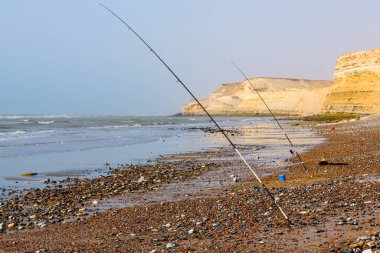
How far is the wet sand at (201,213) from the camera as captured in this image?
6.48 metres

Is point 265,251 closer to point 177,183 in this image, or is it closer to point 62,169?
point 177,183

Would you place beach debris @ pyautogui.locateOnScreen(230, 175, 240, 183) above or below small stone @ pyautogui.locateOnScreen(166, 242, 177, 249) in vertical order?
above

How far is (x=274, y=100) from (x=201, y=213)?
125 m

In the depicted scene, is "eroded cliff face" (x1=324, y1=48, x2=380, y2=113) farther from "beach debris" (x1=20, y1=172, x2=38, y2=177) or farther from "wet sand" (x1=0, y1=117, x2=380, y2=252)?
"beach debris" (x1=20, y1=172, x2=38, y2=177)

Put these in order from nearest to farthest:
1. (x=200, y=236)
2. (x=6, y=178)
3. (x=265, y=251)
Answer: (x=265, y=251), (x=200, y=236), (x=6, y=178)

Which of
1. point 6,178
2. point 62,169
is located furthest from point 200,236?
point 62,169

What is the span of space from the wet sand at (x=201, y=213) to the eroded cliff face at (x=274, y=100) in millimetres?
69395

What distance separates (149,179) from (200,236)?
669cm

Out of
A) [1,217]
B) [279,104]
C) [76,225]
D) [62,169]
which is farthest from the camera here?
[279,104]

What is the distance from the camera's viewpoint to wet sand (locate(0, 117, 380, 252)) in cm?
648

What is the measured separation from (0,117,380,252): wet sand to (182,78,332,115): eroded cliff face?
2732 inches

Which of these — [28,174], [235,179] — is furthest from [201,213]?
[28,174]

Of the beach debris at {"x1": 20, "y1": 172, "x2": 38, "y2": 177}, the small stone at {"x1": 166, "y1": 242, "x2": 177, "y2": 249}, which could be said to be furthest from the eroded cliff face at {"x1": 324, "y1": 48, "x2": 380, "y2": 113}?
the small stone at {"x1": 166, "y1": 242, "x2": 177, "y2": 249}

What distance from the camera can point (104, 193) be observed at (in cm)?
1145
